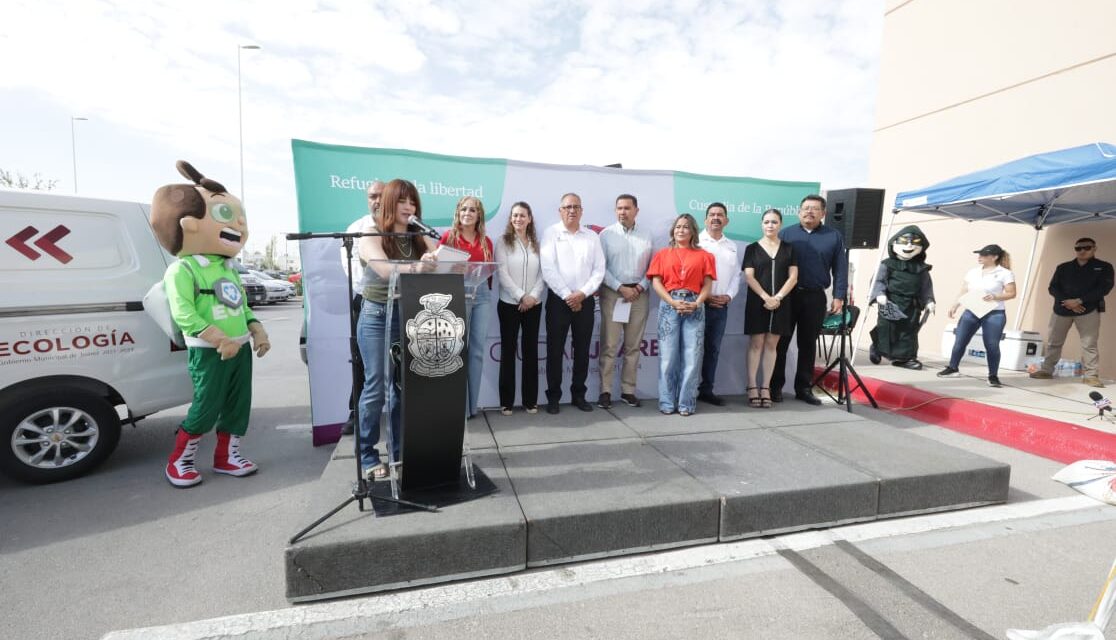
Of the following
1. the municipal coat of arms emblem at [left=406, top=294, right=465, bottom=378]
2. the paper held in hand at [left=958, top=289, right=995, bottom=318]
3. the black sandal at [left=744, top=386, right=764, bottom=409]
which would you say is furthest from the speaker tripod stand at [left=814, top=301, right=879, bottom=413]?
the municipal coat of arms emblem at [left=406, top=294, right=465, bottom=378]

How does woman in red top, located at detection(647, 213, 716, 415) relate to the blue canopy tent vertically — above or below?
below

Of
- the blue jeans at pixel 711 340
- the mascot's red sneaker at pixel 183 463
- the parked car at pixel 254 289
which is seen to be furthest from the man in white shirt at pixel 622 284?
the parked car at pixel 254 289

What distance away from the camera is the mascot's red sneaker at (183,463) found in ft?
11.8

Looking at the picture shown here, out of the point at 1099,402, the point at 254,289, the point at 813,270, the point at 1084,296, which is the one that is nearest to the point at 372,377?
the point at 813,270

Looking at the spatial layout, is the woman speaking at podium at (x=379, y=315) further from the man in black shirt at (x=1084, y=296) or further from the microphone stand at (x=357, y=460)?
the man in black shirt at (x=1084, y=296)

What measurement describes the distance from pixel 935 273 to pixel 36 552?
1215cm

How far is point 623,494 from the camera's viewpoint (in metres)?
2.93

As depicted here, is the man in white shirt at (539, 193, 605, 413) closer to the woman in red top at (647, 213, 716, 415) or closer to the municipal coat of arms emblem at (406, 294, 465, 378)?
the woman in red top at (647, 213, 716, 415)

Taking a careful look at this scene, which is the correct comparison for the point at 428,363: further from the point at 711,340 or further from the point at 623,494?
the point at 711,340

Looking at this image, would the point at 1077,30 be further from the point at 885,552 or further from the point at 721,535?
the point at 721,535

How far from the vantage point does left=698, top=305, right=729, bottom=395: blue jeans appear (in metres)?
5.25

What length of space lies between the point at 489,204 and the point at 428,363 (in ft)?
8.17

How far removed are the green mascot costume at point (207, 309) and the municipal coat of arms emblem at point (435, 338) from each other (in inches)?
69.2

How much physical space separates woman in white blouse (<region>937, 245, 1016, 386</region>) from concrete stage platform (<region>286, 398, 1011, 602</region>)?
358 centimetres
